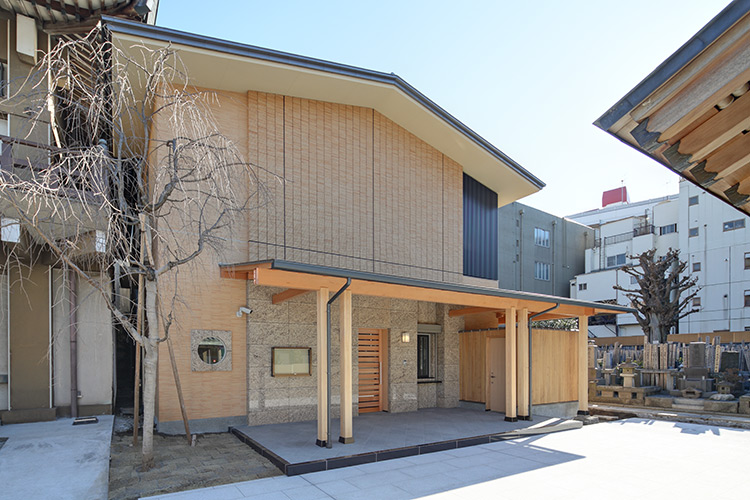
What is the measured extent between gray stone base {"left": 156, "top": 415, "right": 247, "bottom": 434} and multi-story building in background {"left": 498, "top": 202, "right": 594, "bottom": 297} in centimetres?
3006

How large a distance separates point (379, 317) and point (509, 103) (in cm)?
612

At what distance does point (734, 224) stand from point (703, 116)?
35.0 metres

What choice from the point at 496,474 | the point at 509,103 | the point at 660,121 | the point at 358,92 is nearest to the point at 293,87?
the point at 358,92

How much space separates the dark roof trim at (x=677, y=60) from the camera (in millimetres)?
1960

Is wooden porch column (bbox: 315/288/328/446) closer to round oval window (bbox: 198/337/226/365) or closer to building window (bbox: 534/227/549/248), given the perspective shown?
round oval window (bbox: 198/337/226/365)

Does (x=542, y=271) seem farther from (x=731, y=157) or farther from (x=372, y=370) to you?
(x=731, y=157)

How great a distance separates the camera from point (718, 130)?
8.09 feet

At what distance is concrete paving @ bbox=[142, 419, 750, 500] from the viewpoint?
20.0ft

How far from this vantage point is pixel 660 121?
2.34m

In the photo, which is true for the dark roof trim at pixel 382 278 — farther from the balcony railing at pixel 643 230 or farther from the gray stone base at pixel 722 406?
the balcony railing at pixel 643 230

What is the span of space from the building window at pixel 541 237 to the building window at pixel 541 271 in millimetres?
1662

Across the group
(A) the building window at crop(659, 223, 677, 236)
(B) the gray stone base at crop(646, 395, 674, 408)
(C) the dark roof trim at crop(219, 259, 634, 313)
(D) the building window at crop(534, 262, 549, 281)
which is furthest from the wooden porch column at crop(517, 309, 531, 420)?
(A) the building window at crop(659, 223, 677, 236)

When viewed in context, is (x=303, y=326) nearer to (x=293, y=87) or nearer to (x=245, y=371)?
(x=245, y=371)

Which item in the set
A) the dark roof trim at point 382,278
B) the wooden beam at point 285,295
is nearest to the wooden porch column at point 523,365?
the dark roof trim at point 382,278
